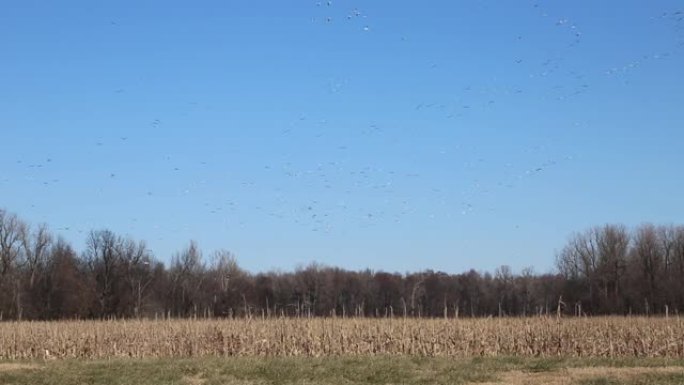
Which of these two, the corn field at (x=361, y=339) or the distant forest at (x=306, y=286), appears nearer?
the corn field at (x=361, y=339)

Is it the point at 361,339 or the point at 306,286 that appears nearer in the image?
the point at 361,339

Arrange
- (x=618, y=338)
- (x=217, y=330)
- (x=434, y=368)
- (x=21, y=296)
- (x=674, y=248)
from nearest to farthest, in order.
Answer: (x=434, y=368) → (x=618, y=338) → (x=217, y=330) → (x=21, y=296) → (x=674, y=248)

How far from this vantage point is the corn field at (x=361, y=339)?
25109 mm

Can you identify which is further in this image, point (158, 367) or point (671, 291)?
point (671, 291)

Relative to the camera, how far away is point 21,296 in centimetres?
7562

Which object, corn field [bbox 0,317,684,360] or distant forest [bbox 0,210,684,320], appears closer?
corn field [bbox 0,317,684,360]

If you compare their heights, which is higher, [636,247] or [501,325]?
[636,247]

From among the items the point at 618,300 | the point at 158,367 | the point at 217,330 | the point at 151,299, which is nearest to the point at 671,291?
the point at 618,300

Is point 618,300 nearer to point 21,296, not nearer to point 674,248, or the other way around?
point 674,248

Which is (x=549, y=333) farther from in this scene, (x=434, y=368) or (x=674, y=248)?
(x=674, y=248)

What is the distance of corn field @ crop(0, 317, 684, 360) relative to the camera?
25.1 metres

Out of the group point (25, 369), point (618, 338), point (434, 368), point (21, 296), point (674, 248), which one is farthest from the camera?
point (674, 248)

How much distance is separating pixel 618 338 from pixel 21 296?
6443 cm

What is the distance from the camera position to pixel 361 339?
86.3 feet
